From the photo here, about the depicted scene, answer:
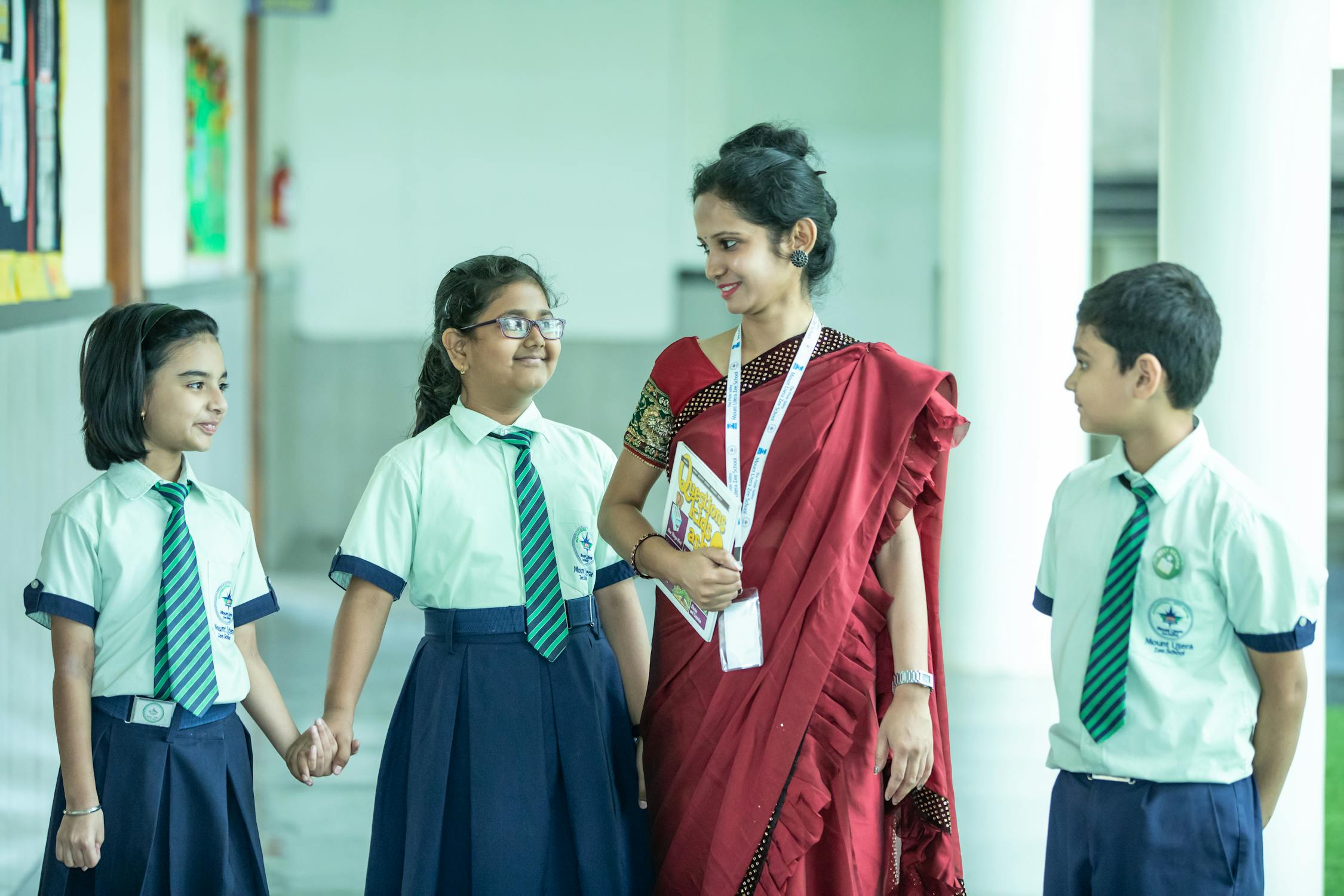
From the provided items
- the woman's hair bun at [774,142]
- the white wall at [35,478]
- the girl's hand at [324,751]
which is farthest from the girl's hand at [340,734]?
the white wall at [35,478]

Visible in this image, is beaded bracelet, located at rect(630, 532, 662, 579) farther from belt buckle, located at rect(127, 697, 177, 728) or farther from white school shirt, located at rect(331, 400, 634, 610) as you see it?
belt buckle, located at rect(127, 697, 177, 728)

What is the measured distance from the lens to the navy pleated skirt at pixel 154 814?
1984 mm

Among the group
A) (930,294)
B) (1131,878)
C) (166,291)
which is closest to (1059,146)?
(930,294)

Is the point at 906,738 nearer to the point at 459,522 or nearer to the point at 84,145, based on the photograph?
the point at 459,522

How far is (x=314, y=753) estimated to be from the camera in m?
2.00

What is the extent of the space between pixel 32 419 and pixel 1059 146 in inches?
149

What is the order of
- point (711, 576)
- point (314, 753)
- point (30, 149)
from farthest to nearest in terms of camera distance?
1. point (30, 149)
2. point (314, 753)
3. point (711, 576)

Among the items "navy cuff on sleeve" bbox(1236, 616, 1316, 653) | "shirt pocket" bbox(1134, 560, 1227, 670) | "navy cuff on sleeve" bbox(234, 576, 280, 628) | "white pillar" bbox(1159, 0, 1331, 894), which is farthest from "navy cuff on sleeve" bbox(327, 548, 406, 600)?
"white pillar" bbox(1159, 0, 1331, 894)

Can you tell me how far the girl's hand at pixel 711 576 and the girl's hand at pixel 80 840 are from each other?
0.90 m

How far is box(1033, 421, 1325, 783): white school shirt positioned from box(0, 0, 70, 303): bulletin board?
2568 mm

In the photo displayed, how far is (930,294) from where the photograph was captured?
8.04 meters

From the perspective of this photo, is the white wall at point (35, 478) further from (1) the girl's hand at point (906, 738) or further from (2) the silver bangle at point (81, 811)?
(1) the girl's hand at point (906, 738)

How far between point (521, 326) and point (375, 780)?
2.50 m

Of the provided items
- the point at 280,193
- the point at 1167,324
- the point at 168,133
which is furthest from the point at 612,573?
the point at 280,193
